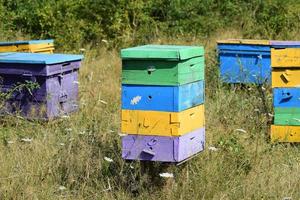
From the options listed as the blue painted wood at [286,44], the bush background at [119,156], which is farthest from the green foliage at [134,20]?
the blue painted wood at [286,44]

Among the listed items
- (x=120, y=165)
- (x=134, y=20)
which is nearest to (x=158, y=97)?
(x=120, y=165)

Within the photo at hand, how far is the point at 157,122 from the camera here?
4121mm

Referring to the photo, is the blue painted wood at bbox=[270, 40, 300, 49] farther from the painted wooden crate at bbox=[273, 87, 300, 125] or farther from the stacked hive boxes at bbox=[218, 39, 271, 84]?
the painted wooden crate at bbox=[273, 87, 300, 125]

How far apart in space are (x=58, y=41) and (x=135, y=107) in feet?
22.2

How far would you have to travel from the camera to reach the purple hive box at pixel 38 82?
5820 millimetres

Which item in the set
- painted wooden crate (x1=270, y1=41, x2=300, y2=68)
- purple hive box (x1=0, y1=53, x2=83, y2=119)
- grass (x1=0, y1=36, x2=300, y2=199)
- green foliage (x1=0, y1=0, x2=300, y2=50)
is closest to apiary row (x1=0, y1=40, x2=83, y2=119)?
A: purple hive box (x1=0, y1=53, x2=83, y2=119)

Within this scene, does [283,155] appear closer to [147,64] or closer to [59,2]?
[147,64]

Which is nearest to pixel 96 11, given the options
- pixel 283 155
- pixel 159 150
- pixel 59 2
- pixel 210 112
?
pixel 59 2

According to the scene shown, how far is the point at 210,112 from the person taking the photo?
620 centimetres

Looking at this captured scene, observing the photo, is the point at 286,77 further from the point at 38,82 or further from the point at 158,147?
the point at 38,82

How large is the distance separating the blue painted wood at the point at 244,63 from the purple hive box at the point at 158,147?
9.91 feet

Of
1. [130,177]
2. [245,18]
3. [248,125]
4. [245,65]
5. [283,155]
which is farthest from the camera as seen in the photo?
[245,18]

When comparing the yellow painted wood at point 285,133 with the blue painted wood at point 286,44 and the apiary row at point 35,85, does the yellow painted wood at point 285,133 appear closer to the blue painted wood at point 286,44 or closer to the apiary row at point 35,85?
the blue painted wood at point 286,44

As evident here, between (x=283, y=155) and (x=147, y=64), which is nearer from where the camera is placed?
(x=147, y=64)
